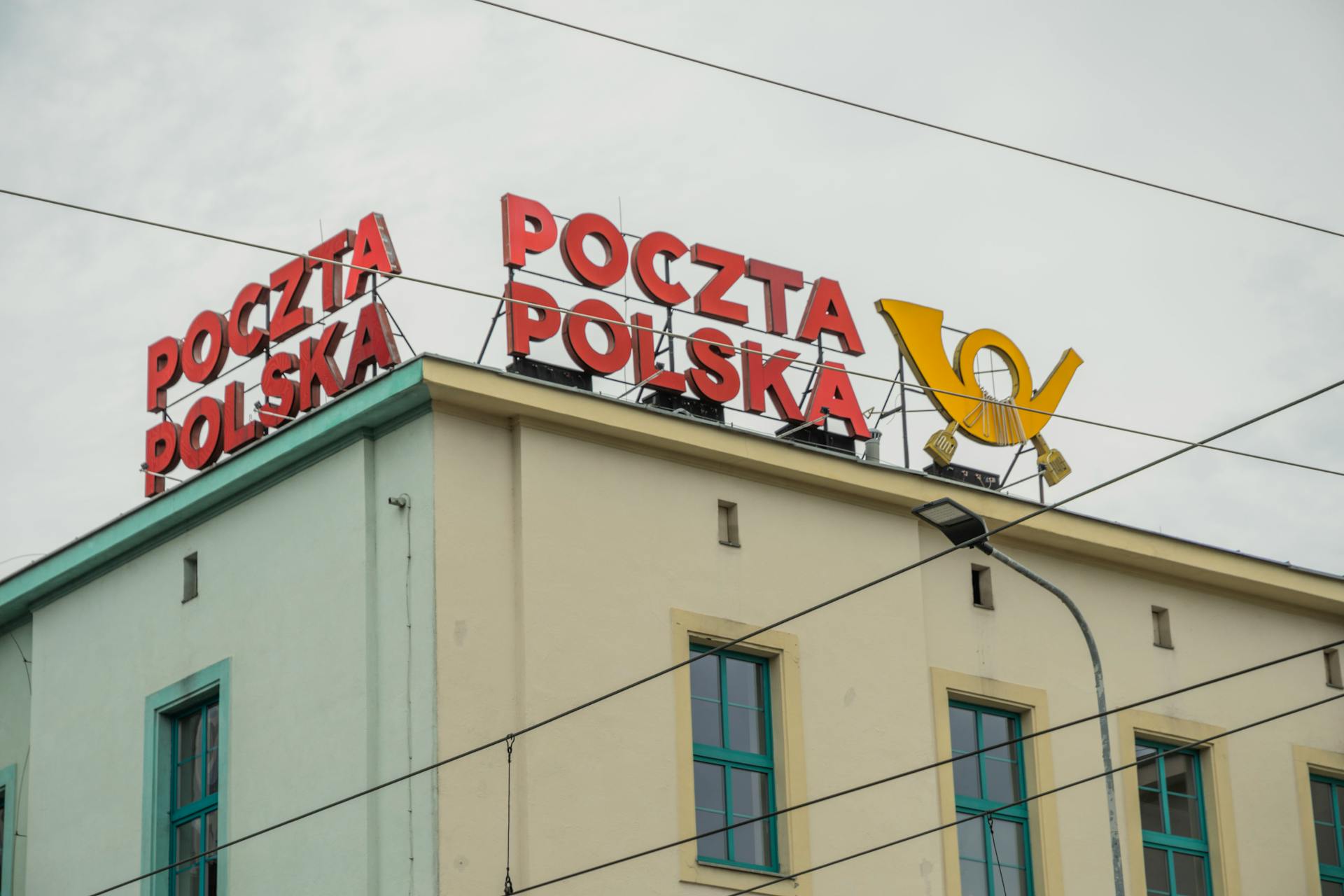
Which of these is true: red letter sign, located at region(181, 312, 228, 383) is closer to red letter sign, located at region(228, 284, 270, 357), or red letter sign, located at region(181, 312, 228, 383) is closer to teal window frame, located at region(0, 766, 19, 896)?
red letter sign, located at region(228, 284, 270, 357)

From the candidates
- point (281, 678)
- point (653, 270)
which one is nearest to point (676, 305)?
point (653, 270)

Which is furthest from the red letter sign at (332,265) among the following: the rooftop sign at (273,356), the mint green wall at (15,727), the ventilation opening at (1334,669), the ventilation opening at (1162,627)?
the ventilation opening at (1334,669)

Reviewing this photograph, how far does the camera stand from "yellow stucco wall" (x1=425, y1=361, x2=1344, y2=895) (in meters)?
27.1

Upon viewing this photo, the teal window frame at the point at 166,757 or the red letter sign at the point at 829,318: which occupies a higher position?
the red letter sign at the point at 829,318

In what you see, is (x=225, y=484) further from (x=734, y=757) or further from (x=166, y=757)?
(x=734, y=757)

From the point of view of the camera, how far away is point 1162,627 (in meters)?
34.2

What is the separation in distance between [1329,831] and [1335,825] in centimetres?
19

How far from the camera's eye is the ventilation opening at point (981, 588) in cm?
3222

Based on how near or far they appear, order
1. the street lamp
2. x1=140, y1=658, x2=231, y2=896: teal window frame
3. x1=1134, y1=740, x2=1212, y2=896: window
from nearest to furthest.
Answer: the street lamp
x1=140, y1=658, x2=231, y2=896: teal window frame
x1=1134, y1=740, x2=1212, y2=896: window

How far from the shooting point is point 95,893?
30.5 meters

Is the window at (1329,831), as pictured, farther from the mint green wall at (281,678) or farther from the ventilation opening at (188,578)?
the ventilation opening at (188,578)

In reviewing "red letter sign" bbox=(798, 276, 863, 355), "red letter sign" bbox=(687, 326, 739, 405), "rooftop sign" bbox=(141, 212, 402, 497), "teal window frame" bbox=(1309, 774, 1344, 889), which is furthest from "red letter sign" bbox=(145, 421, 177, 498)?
Result: "teal window frame" bbox=(1309, 774, 1344, 889)

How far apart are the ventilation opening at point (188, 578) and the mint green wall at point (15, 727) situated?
4.35 m

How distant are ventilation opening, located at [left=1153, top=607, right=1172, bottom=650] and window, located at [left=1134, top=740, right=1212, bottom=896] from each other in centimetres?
157
